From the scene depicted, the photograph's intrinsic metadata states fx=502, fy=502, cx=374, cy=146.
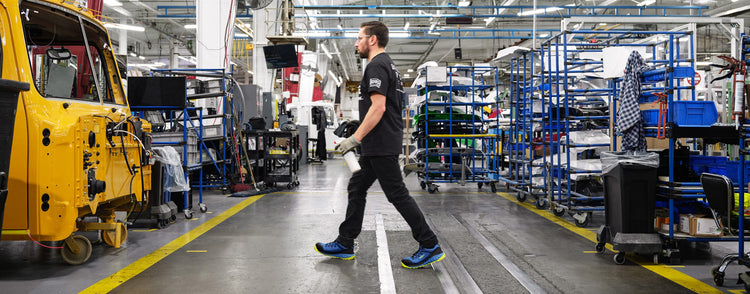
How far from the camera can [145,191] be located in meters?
4.73

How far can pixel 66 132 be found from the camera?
10.9ft

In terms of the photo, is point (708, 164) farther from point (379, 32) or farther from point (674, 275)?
point (379, 32)

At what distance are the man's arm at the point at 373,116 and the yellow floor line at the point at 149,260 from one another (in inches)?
72.0

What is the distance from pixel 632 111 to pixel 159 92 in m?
4.94

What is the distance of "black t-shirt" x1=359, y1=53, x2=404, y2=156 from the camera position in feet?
11.5

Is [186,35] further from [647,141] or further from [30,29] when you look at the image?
[647,141]

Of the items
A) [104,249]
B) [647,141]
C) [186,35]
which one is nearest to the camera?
[104,249]

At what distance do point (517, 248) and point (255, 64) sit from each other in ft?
37.0

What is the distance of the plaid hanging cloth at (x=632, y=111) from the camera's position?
13.6 feet

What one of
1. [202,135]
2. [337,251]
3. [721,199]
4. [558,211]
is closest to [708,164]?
[721,199]

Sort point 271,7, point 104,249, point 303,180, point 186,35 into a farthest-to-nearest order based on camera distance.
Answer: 1. point 186,35
2. point 271,7
3. point 303,180
4. point 104,249

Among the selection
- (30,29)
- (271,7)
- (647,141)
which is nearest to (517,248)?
(647,141)

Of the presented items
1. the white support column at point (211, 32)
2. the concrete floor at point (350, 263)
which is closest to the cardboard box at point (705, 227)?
the concrete floor at point (350, 263)

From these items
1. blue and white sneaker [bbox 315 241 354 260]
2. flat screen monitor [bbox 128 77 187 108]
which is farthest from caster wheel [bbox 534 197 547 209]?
flat screen monitor [bbox 128 77 187 108]
